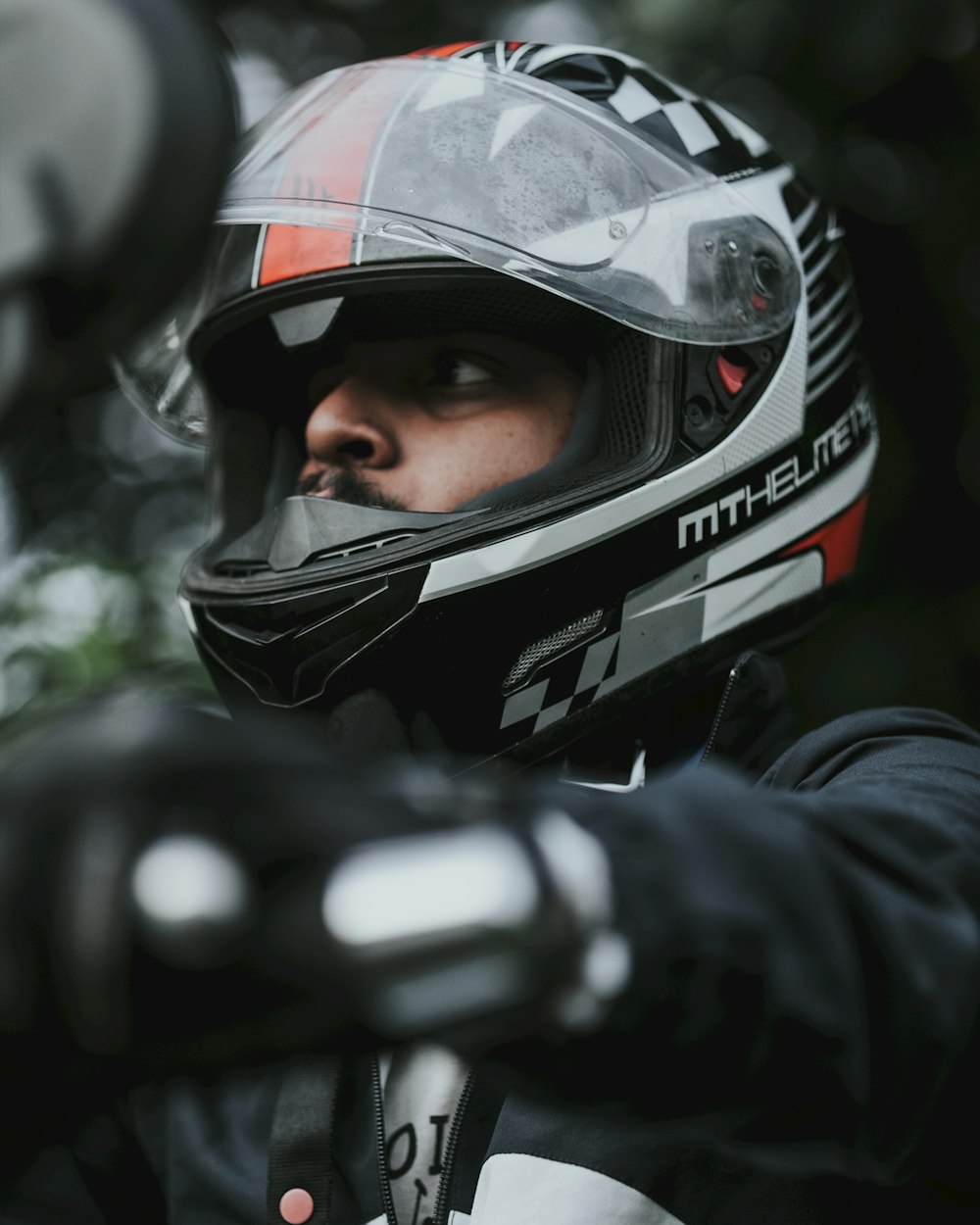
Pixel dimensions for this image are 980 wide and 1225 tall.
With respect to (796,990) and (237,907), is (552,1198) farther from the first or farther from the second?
(237,907)

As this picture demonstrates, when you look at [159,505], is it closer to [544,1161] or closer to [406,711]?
[406,711]

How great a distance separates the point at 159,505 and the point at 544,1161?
2814 mm

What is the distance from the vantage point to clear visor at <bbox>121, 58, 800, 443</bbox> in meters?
1.29

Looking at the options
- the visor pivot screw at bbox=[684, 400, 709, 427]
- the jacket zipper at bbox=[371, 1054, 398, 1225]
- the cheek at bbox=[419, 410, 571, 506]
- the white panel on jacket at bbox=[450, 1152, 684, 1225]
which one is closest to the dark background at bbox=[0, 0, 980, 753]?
the cheek at bbox=[419, 410, 571, 506]

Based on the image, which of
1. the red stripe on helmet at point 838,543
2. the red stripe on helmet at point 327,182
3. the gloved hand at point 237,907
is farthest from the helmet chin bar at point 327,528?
the gloved hand at point 237,907

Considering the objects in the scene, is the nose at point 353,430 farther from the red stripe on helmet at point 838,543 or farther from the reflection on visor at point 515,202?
the red stripe on helmet at point 838,543

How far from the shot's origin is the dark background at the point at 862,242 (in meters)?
2.81

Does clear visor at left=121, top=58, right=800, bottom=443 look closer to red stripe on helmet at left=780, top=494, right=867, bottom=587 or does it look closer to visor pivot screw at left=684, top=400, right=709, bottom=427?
Answer: visor pivot screw at left=684, top=400, right=709, bottom=427

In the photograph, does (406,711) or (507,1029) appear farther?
(406,711)

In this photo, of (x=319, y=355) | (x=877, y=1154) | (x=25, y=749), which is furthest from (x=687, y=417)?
(x=25, y=749)

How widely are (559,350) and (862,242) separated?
188 cm

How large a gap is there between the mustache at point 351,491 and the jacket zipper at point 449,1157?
0.57 metres

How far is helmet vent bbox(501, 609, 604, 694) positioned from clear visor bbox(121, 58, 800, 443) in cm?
30

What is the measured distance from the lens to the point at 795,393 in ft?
4.73
